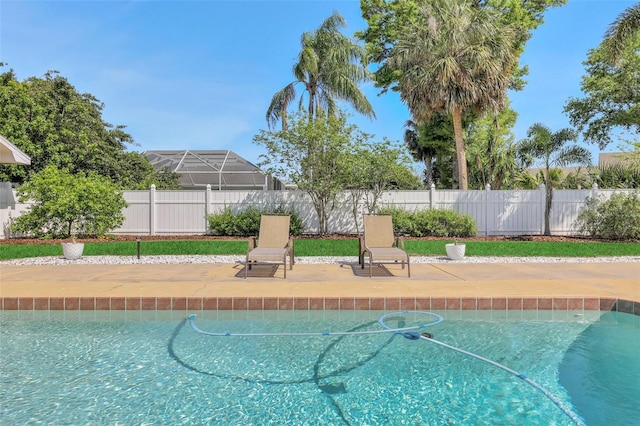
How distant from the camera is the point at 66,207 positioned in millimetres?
11172

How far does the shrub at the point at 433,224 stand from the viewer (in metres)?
12.3


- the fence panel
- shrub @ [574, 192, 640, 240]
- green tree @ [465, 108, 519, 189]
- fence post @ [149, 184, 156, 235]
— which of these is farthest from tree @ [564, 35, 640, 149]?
fence post @ [149, 184, 156, 235]

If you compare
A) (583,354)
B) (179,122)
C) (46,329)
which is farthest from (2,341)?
(179,122)

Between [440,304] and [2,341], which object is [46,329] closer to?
[2,341]

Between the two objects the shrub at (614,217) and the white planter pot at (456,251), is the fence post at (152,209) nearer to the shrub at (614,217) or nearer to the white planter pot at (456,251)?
the white planter pot at (456,251)

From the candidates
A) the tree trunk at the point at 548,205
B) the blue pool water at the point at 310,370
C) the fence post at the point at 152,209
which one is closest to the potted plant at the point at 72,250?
the blue pool water at the point at 310,370

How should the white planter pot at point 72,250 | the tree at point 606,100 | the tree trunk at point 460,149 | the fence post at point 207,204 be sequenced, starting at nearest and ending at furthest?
the white planter pot at point 72,250 < the fence post at point 207,204 < the tree trunk at point 460,149 < the tree at point 606,100

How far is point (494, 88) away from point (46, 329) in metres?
14.5

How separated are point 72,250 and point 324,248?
19.3ft

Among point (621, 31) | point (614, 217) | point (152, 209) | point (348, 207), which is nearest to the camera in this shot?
point (621, 31)

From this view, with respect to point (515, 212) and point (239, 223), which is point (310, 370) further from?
point (515, 212)

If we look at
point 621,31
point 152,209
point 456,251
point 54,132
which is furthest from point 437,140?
point 54,132

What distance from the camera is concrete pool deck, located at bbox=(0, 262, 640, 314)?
5.27m

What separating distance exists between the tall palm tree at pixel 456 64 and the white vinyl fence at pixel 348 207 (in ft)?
4.83
